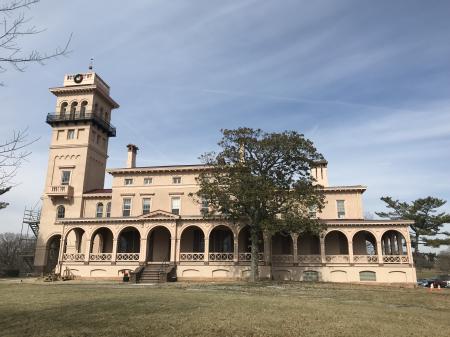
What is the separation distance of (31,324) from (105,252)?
31.9 m

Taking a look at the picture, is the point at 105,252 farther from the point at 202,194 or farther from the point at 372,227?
the point at 372,227

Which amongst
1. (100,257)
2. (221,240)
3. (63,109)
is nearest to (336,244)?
(221,240)

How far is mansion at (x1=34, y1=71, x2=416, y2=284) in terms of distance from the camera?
3641 centimetres

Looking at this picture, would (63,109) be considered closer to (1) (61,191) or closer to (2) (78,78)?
(2) (78,78)

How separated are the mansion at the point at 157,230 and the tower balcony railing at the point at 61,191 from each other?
0.12 meters

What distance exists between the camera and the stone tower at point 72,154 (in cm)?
4497

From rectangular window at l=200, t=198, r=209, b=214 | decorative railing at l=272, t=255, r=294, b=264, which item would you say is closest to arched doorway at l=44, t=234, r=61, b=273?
rectangular window at l=200, t=198, r=209, b=214

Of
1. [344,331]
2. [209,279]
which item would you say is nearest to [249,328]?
[344,331]

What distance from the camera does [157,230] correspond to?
40875mm

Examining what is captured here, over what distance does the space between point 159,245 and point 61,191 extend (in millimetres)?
13688

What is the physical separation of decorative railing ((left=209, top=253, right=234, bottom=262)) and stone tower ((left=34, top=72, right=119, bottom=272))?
1716cm

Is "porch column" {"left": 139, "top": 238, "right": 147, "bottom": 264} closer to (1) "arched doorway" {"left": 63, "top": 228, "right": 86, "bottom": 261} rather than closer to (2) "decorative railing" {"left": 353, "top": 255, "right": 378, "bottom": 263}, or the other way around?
(1) "arched doorway" {"left": 63, "top": 228, "right": 86, "bottom": 261}

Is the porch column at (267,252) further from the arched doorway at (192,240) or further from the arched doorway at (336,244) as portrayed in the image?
the arched doorway at (192,240)

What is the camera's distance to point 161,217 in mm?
38031
